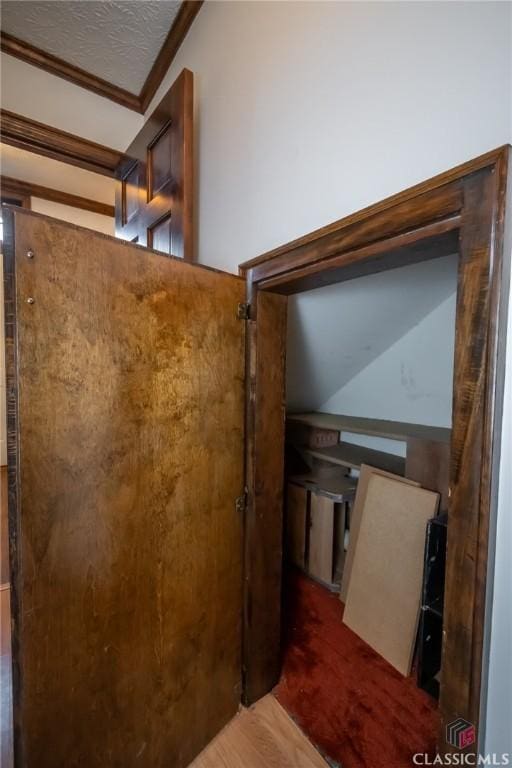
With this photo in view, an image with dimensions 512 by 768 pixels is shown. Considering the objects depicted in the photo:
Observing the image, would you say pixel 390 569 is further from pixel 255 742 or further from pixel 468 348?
pixel 468 348

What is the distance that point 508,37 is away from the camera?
1.82 ft

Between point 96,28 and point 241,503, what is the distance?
2212mm

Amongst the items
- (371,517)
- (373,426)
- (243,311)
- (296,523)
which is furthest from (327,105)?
(296,523)

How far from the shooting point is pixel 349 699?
4.42ft

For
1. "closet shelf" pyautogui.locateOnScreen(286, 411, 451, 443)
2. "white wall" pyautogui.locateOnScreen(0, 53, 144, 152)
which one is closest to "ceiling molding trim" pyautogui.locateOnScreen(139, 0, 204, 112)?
Answer: "white wall" pyautogui.locateOnScreen(0, 53, 144, 152)

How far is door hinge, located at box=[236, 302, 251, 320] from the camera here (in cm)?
116

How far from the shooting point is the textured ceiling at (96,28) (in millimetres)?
1381

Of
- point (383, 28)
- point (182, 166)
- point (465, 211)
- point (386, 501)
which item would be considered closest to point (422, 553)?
point (386, 501)

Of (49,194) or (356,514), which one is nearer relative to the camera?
(356,514)

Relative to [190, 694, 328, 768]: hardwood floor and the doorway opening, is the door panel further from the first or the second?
the doorway opening

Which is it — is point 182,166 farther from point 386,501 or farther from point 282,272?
point 386,501

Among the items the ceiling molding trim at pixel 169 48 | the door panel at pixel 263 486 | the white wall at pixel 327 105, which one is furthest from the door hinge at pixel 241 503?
the ceiling molding trim at pixel 169 48

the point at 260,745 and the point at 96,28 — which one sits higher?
the point at 96,28

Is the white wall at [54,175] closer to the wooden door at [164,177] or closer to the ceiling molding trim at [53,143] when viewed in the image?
the ceiling molding trim at [53,143]
